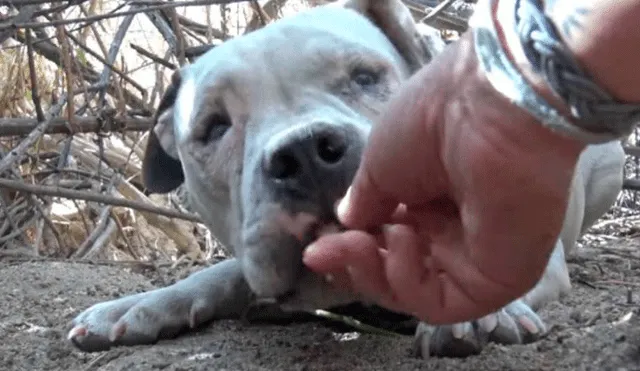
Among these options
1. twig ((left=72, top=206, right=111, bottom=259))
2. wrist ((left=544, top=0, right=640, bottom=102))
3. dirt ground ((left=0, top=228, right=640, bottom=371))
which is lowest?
twig ((left=72, top=206, right=111, bottom=259))

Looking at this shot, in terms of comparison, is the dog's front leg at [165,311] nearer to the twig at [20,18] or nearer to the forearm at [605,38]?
the twig at [20,18]

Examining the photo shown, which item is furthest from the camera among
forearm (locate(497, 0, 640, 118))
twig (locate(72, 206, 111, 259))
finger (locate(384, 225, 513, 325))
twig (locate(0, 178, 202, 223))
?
twig (locate(72, 206, 111, 259))

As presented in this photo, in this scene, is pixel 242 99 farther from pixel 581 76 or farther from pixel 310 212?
pixel 581 76

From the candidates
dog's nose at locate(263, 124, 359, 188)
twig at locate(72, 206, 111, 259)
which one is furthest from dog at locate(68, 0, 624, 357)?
twig at locate(72, 206, 111, 259)

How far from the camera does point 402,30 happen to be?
2.29 meters

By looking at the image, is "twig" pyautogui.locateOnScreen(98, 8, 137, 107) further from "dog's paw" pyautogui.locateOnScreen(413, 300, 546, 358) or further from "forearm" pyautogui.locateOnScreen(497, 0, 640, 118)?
"forearm" pyautogui.locateOnScreen(497, 0, 640, 118)

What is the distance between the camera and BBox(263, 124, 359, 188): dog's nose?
5.34ft

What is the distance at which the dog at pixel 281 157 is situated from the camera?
1676mm

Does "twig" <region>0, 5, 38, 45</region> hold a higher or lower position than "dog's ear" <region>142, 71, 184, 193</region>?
higher

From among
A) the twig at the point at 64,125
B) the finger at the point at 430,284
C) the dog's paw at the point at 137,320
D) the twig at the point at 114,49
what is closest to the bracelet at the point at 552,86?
the finger at the point at 430,284

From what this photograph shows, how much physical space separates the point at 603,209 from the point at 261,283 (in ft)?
4.42

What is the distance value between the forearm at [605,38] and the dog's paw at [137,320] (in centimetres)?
137

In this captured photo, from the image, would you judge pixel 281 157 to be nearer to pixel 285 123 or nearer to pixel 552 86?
pixel 285 123

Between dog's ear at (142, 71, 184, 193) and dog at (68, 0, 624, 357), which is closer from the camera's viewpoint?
dog at (68, 0, 624, 357)
